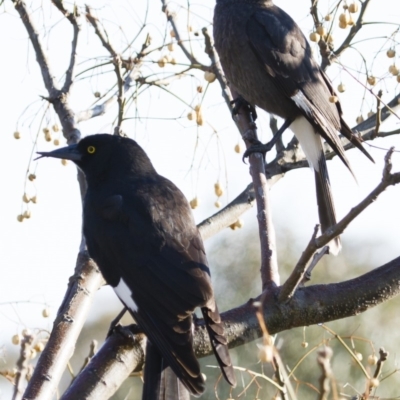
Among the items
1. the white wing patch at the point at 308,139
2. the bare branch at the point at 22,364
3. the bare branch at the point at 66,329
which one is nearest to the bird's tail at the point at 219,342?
the bare branch at the point at 66,329

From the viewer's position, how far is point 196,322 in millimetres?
2609

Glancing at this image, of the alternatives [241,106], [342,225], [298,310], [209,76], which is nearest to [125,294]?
[298,310]

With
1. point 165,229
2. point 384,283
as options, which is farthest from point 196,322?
point 384,283

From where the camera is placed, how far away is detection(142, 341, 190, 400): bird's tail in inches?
98.6

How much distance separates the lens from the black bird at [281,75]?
404 centimetres

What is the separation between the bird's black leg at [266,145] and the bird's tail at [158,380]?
0.98 m

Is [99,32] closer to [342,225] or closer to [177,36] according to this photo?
[177,36]

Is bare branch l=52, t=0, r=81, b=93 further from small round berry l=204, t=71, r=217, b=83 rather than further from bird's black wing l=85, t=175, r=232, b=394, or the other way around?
small round berry l=204, t=71, r=217, b=83

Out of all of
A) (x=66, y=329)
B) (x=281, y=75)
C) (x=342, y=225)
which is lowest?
(x=342, y=225)

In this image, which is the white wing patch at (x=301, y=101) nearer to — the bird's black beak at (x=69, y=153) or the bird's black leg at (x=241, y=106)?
the bird's black leg at (x=241, y=106)

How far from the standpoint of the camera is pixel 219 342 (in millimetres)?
2361

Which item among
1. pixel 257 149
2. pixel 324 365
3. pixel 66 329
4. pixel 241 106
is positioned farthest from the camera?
pixel 241 106

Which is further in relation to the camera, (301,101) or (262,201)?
(301,101)

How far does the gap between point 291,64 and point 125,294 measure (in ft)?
6.11
